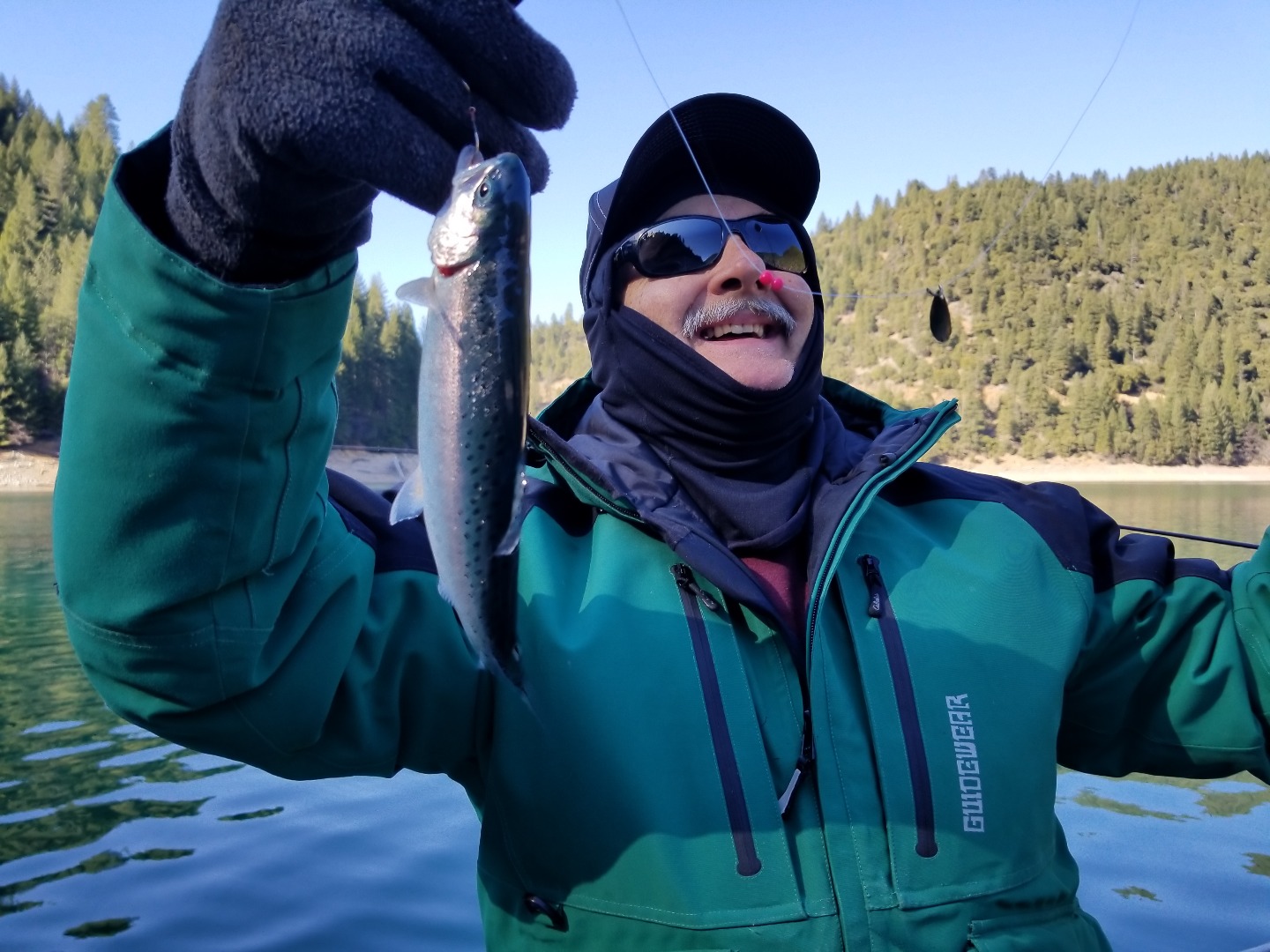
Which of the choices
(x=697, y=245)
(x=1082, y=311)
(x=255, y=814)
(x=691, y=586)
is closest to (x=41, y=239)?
(x=255, y=814)

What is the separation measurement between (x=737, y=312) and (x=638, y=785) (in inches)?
60.0

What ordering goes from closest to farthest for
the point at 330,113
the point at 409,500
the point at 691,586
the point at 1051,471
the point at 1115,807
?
the point at 330,113
the point at 409,500
the point at 691,586
the point at 1115,807
the point at 1051,471

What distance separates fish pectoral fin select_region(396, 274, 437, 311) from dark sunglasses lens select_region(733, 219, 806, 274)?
6.03ft

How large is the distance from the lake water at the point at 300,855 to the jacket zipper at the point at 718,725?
116 inches

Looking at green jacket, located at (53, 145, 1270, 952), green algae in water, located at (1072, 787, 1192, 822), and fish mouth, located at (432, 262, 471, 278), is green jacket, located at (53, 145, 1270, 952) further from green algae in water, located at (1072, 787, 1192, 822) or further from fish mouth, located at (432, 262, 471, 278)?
green algae in water, located at (1072, 787, 1192, 822)

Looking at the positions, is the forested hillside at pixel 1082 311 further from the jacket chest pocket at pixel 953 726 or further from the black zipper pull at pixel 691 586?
the black zipper pull at pixel 691 586

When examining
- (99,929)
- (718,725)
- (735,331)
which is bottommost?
(99,929)

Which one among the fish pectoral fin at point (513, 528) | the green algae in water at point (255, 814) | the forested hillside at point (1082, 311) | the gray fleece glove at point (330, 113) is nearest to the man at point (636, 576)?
the gray fleece glove at point (330, 113)

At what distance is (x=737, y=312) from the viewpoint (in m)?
3.11

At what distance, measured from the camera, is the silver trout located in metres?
1.52

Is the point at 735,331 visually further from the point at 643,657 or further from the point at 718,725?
the point at 718,725

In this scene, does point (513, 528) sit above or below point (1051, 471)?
below

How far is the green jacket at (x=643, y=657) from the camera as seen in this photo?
5.50ft

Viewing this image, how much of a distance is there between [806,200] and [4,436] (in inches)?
2198
